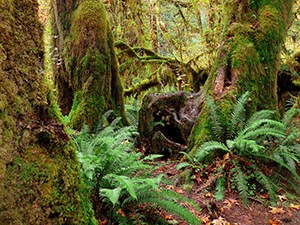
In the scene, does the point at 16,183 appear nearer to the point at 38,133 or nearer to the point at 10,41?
the point at 38,133

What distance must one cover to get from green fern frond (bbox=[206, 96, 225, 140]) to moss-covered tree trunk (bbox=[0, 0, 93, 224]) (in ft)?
11.2

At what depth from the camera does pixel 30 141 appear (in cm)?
179

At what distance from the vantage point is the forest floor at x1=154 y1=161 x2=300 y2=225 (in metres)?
3.64

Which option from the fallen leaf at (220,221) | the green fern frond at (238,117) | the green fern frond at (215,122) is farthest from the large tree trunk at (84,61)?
the fallen leaf at (220,221)

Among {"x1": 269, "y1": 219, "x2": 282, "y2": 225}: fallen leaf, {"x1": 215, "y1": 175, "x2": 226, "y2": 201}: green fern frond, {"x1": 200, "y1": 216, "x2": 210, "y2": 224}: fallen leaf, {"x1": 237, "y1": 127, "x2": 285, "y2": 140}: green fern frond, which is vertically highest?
{"x1": 237, "y1": 127, "x2": 285, "y2": 140}: green fern frond

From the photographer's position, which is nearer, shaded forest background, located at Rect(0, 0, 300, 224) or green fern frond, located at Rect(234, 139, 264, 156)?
shaded forest background, located at Rect(0, 0, 300, 224)

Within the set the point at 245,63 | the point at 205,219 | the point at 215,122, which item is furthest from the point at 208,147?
the point at 245,63

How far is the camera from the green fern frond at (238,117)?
15.9 ft

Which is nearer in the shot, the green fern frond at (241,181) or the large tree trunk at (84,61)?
the green fern frond at (241,181)

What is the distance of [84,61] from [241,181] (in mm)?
4216

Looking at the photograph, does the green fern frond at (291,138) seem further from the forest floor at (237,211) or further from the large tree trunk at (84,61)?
the large tree trunk at (84,61)

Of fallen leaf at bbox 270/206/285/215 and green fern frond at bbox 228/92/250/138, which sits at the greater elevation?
green fern frond at bbox 228/92/250/138

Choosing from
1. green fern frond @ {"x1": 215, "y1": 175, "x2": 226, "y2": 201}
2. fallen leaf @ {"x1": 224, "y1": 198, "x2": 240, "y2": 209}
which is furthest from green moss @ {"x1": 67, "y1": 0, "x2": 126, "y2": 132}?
fallen leaf @ {"x1": 224, "y1": 198, "x2": 240, "y2": 209}

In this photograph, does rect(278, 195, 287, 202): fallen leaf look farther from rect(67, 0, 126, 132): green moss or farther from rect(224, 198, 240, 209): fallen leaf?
rect(67, 0, 126, 132): green moss
